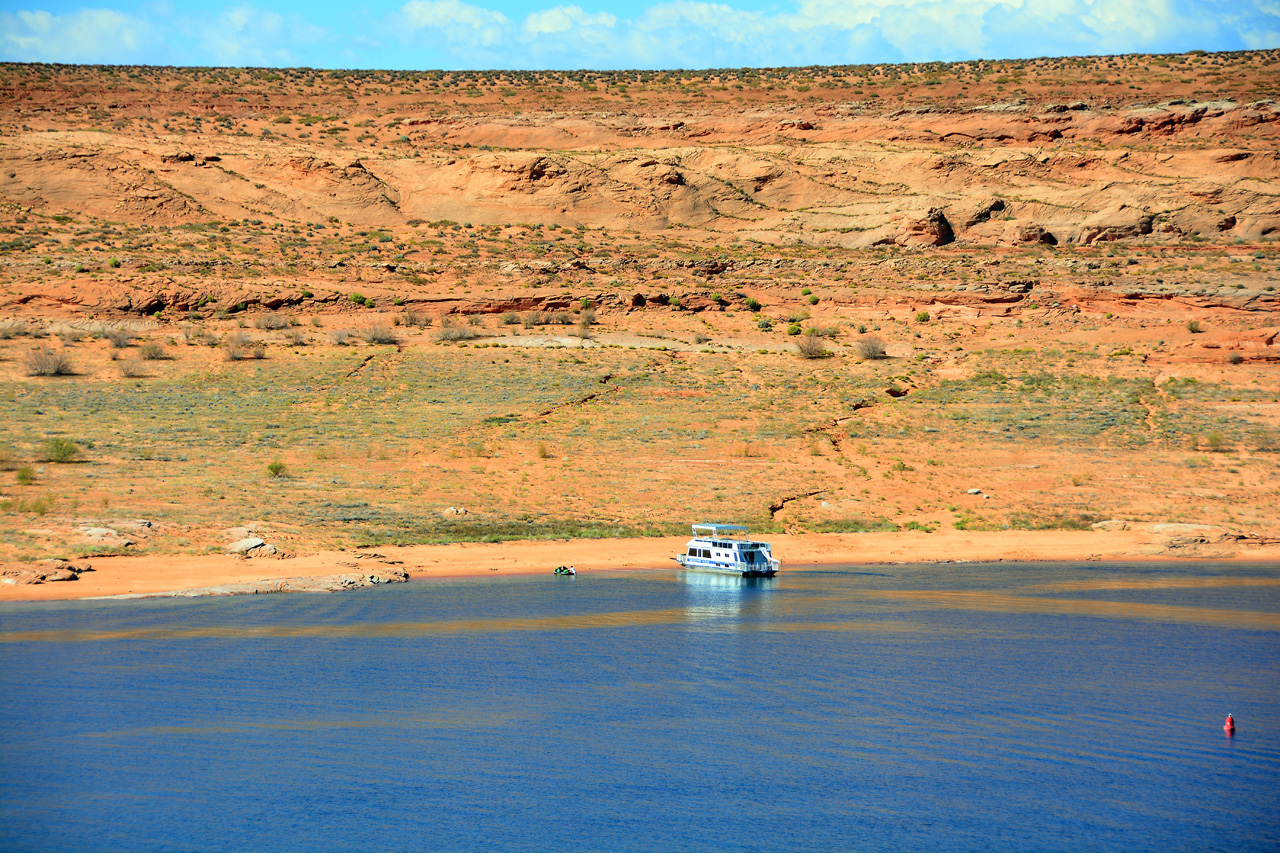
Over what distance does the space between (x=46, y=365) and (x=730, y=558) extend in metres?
27.8

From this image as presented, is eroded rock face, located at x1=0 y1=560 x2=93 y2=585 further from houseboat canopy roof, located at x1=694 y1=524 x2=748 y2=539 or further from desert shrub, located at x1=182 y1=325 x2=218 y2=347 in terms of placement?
desert shrub, located at x1=182 y1=325 x2=218 y2=347

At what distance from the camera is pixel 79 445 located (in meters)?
30.2

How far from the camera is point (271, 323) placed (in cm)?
4428

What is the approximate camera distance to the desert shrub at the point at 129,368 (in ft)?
125

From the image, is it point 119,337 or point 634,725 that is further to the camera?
point 119,337

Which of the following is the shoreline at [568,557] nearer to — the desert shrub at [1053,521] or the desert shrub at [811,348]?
the desert shrub at [1053,521]

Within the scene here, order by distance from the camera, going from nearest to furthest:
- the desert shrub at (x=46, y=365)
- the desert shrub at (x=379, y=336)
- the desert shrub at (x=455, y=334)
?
the desert shrub at (x=46, y=365), the desert shrub at (x=379, y=336), the desert shrub at (x=455, y=334)

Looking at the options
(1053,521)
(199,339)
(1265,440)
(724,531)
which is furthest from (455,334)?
(1265,440)

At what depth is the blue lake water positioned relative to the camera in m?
11.3

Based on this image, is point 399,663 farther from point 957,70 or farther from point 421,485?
point 957,70

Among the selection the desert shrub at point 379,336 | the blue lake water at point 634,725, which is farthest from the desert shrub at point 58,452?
the desert shrub at point 379,336

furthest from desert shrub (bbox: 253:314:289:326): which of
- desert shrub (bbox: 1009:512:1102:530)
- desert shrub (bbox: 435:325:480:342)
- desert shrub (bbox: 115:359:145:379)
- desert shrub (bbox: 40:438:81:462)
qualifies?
desert shrub (bbox: 1009:512:1102:530)

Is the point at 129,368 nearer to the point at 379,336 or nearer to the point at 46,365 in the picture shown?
the point at 46,365

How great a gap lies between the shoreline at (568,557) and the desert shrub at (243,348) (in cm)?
1848
